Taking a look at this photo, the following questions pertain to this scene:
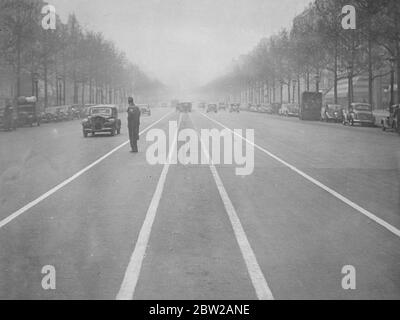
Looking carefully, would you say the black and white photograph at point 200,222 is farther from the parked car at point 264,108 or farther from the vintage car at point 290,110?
the parked car at point 264,108

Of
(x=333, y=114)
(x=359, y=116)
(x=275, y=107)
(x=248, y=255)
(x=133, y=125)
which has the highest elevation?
(x=275, y=107)

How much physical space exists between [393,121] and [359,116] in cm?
780

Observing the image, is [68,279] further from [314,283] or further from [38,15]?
[38,15]

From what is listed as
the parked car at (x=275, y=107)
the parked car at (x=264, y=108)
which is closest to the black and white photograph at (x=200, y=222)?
the parked car at (x=275, y=107)

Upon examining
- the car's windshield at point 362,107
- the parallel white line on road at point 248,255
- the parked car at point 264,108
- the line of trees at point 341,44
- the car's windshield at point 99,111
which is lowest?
the parallel white line on road at point 248,255

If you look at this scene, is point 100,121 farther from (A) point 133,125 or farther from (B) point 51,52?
(B) point 51,52

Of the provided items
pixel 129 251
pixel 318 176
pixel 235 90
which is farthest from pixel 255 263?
pixel 235 90

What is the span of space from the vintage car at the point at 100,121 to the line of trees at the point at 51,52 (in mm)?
17051

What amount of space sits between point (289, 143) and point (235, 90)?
13490cm

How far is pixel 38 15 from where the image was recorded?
5291 centimetres

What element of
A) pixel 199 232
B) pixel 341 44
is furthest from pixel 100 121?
pixel 341 44

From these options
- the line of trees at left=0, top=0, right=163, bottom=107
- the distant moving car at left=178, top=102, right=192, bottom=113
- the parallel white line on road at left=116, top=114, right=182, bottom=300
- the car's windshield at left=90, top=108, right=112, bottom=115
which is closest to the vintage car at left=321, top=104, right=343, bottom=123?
the line of trees at left=0, top=0, right=163, bottom=107

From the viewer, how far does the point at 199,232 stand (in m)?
8.26

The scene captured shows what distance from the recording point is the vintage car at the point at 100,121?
3045 cm
